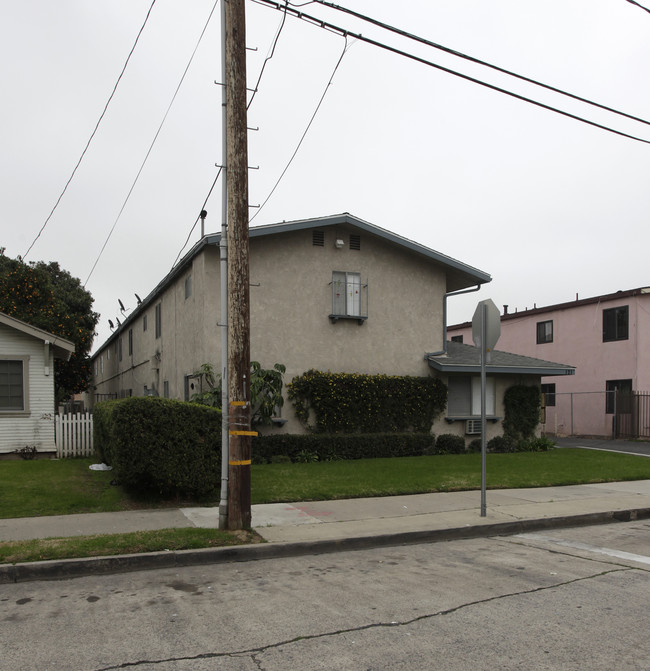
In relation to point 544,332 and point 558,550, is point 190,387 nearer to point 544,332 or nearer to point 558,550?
point 558,550

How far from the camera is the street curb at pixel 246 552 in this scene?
6344 millimetres

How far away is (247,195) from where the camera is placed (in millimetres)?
8148

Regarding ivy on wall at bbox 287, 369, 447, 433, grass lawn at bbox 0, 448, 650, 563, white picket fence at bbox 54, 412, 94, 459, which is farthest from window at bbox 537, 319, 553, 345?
white picket fence at bbox 54, 412, 94, 459

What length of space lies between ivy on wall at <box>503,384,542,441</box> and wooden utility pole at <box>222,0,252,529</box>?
1415 cm

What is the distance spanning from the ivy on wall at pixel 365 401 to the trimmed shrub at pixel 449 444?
57 cm

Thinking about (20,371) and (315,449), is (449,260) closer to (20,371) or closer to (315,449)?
(315,449)

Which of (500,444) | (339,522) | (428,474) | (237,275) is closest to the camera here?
(237,275)

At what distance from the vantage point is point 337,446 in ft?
56.4

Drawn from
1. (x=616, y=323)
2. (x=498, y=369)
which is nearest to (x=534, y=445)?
(x=498, y=369)

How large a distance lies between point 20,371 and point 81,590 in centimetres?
1172

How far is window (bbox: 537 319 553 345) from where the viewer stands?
31.1 meters

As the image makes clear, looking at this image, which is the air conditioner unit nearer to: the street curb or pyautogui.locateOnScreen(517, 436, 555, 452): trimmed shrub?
pyautogui.locateOnScreen(517, 436, 555, 452): trimmed shrub

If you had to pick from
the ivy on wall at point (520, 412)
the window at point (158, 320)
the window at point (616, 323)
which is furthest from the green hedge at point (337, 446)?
the window at point (616, 323)

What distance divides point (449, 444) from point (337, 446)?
3845 millimetres
